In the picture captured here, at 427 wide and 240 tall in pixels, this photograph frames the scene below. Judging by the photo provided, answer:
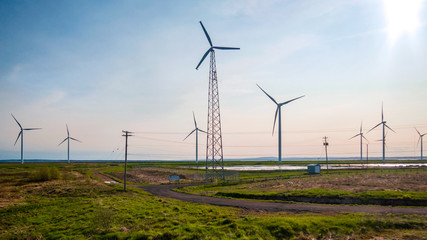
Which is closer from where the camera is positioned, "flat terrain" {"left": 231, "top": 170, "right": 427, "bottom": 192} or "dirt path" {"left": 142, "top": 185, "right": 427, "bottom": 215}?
"dirt path" {"left": 142, "top": 185, "right": 427, "bottom": 215}

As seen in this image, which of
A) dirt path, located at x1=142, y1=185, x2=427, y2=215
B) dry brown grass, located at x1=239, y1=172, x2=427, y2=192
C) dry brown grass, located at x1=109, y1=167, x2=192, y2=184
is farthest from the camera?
Result: dry brown grass, located at x1=109, y1=167, x2=192, y2=184

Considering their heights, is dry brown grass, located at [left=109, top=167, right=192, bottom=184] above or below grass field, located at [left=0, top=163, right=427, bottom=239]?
below

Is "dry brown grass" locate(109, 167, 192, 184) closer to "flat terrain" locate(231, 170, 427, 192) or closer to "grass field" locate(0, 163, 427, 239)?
"flat terrain" locate(231, 170, 427, 192)

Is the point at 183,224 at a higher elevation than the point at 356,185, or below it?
higher

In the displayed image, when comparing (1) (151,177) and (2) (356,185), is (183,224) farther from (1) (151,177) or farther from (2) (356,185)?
(1) (151,177)

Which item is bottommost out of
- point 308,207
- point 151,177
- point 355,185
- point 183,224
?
point 151,177

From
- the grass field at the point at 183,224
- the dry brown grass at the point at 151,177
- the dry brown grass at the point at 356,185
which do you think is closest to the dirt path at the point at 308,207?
the grass field at the point at 183,224

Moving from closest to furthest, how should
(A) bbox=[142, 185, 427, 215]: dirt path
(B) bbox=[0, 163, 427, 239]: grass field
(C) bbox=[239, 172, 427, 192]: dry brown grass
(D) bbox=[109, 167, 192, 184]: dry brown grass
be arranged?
(B) bbox=[0, 163, 427, 239]: grass field < (A) bbox=[142, 185, 427, 215]: dirt path < (C) bbox=[239, 172, 427, 192]: dry brown grass < (D) bbox=[109, 167, 192, 184]: dry brown grass

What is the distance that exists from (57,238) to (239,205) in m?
21.1

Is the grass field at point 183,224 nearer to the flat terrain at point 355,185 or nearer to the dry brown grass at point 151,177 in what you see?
the flat terrain at point 355,185

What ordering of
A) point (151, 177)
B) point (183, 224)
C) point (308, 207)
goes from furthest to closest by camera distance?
point (151, 177)
point (308, 207)
point (183, 224)

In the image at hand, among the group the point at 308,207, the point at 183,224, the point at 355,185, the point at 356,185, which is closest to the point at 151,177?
the point at 355,185

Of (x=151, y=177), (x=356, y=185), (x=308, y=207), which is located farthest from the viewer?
(x=151, y=177)

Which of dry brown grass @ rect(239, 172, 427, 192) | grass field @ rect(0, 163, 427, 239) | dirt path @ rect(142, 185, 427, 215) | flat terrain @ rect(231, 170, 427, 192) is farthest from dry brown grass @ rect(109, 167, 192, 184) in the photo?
grass field @ rect(0, 163, 427, 239)
